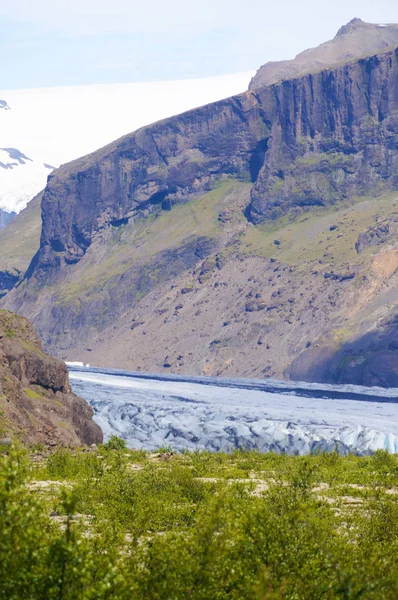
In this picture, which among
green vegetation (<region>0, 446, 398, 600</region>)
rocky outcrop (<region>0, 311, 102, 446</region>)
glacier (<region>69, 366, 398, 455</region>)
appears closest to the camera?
green vegetation (<region>0, 446, 398, 600</region>)

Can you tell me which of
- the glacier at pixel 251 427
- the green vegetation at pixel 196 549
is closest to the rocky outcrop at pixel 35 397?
the glacier at pixel 251 427

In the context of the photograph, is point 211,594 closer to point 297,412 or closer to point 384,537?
point 384,537

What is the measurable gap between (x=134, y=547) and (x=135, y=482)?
1369 cm

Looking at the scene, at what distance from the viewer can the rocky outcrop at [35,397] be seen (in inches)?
2475

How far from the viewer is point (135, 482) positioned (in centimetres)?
3575

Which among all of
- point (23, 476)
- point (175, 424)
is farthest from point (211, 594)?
point (175, 424)

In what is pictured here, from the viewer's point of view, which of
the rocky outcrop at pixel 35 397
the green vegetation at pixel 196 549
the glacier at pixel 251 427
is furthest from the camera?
the glacier at pixel 251 427

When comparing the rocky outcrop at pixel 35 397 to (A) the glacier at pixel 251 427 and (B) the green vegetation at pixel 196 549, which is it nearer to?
(A) the glacier at pixel 251 427

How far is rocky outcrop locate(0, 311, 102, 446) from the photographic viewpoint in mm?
62875

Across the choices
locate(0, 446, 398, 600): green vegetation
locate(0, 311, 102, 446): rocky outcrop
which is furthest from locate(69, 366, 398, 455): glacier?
locate(0, 446, 398, 600): green vegetation

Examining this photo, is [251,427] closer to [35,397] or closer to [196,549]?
[35,397]

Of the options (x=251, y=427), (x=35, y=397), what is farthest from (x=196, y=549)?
(x=251, y=427)

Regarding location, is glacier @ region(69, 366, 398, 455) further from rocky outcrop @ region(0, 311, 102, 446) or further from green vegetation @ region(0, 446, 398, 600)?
green vegetation @ region(0, 446, 398, 600)

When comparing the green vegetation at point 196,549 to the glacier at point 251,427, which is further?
the glacier at point 251,427
